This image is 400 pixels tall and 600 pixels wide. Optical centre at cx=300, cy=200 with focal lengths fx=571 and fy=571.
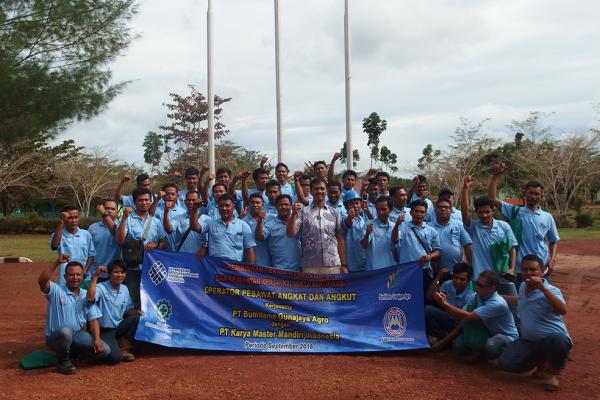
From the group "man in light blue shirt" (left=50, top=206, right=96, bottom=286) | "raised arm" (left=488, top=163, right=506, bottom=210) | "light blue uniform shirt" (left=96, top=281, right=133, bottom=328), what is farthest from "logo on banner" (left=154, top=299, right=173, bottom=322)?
"raised arm" (left=488, top=163, right=506, bottom=210)

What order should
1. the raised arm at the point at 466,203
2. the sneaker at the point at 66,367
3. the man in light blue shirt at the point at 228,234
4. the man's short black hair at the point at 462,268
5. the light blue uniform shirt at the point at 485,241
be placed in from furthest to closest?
the man in light blue shirt at the point at 228,234 < the raised arm at the point at 466,203 < the light blue uniform shirt at the point at 485,241 < the man's short black hair at the point at 462,268 < the sneaker at the point at 66,367

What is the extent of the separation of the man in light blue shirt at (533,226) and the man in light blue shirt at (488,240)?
0.77ft

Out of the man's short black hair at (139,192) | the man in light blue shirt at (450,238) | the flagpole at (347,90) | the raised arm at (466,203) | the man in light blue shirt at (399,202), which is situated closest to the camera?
the raised arm at (466,203)

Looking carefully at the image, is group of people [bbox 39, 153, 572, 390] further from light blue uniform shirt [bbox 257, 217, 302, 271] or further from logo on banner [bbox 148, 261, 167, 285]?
logo on banner [bbox 148, 261, 167, 285]

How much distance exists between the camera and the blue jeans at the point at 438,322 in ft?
21.6

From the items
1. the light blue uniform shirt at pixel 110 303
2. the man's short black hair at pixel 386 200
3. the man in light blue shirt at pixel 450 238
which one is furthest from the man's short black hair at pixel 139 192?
the man in light blue shirt at pixel 450 238

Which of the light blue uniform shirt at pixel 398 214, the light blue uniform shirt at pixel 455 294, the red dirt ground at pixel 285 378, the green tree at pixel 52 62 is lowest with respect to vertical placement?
the red dirt ground at pixel 285 378

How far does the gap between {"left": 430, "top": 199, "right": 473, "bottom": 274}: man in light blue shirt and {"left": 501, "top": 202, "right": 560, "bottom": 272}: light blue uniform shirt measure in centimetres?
63

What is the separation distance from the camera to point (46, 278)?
18.5 feet

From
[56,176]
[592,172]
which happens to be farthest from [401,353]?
[56,176]

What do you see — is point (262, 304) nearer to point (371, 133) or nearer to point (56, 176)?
point (56, 176)

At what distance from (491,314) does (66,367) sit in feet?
14.1

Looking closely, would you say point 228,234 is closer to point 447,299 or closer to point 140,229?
point 140,229

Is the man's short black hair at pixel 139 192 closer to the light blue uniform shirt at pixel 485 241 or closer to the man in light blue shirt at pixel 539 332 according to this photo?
the light blue uniform shirt at pixel 485 241
